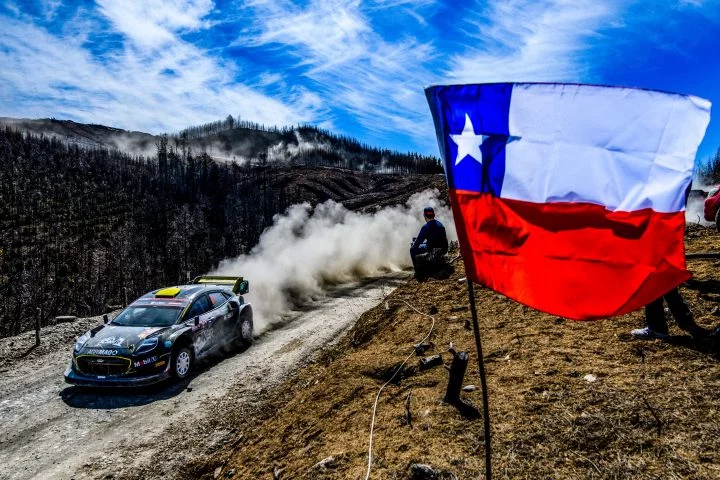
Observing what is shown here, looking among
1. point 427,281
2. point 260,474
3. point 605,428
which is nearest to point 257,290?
point 427,281

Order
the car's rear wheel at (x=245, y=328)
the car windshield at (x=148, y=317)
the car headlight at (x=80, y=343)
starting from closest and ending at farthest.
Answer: the car headlight at (x=80, y=343) → the car windshield at (x=148, y=317) → the car's rear wheel at (x=245, y=328)

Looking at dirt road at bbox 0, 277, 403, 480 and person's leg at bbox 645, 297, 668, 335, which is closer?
person's leg at bbox 645, 297, 668, 335

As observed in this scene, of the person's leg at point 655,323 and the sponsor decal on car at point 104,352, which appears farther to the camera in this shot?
the sponsor decal on car at point 104,352

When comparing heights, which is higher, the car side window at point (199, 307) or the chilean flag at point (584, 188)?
the chilean flag at point (584, 188)

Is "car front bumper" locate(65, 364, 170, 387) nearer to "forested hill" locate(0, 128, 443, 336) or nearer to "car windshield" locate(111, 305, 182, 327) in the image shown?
"car windshield" locate(111, 305, 182, 327)

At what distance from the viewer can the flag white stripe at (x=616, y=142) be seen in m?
3.09

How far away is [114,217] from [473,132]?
3152 inches

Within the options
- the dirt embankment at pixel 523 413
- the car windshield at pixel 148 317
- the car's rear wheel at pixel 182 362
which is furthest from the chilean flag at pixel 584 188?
the car windshield at pixel 148 317

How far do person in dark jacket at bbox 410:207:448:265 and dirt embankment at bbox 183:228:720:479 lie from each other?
14.1 ft

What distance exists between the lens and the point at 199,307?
10.2 meters

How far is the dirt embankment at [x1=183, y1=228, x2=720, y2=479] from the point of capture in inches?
150

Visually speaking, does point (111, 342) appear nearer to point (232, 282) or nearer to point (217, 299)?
point (217, 299)

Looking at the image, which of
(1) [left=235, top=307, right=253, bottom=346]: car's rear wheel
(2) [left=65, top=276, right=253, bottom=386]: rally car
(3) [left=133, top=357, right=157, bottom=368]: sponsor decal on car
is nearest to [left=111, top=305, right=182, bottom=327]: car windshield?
(2) [left=65, top=276, right=253, bottom=386]: rally car

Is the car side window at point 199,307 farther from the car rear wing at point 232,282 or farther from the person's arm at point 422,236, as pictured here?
the person's arm at point 422,236
